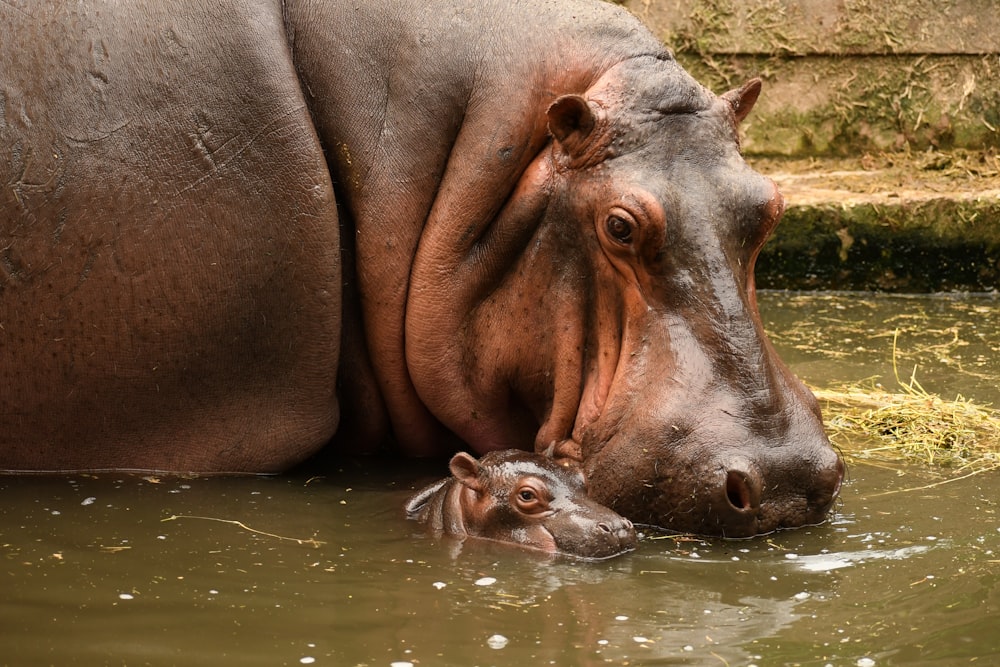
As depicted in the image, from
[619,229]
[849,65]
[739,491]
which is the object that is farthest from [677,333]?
[849,65]

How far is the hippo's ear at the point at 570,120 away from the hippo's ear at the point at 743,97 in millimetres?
625

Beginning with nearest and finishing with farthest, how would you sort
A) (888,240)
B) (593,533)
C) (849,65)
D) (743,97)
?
(593,533) → (743,97) → (888,240) → (849,65)

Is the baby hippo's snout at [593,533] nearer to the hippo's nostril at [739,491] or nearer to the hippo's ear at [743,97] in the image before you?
the hippo's nostril at [739,491]

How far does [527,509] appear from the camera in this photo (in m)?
4.34

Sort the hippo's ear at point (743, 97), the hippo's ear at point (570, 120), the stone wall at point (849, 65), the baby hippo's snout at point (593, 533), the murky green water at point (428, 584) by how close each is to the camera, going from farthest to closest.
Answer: the stone wall at point (849, 65)
the hippo's ear at point (743, 97)
the hippo's ear at point (570, 120)
the baby hippo's snout at point (593, 533)
the murky green water at point (428, 584)

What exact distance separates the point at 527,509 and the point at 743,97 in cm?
163

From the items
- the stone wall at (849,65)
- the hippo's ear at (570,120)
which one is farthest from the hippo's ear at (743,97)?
the stone wall at (849,65)

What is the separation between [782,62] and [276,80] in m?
4.96

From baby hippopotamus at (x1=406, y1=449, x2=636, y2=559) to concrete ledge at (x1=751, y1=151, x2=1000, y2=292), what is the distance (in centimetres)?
408

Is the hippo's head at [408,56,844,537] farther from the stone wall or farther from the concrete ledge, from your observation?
the stone wall

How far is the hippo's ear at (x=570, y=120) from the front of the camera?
453 centimetres

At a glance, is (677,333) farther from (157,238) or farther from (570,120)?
(157,238)

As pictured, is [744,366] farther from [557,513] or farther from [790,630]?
[790,630]

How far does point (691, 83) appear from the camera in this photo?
188 inches
